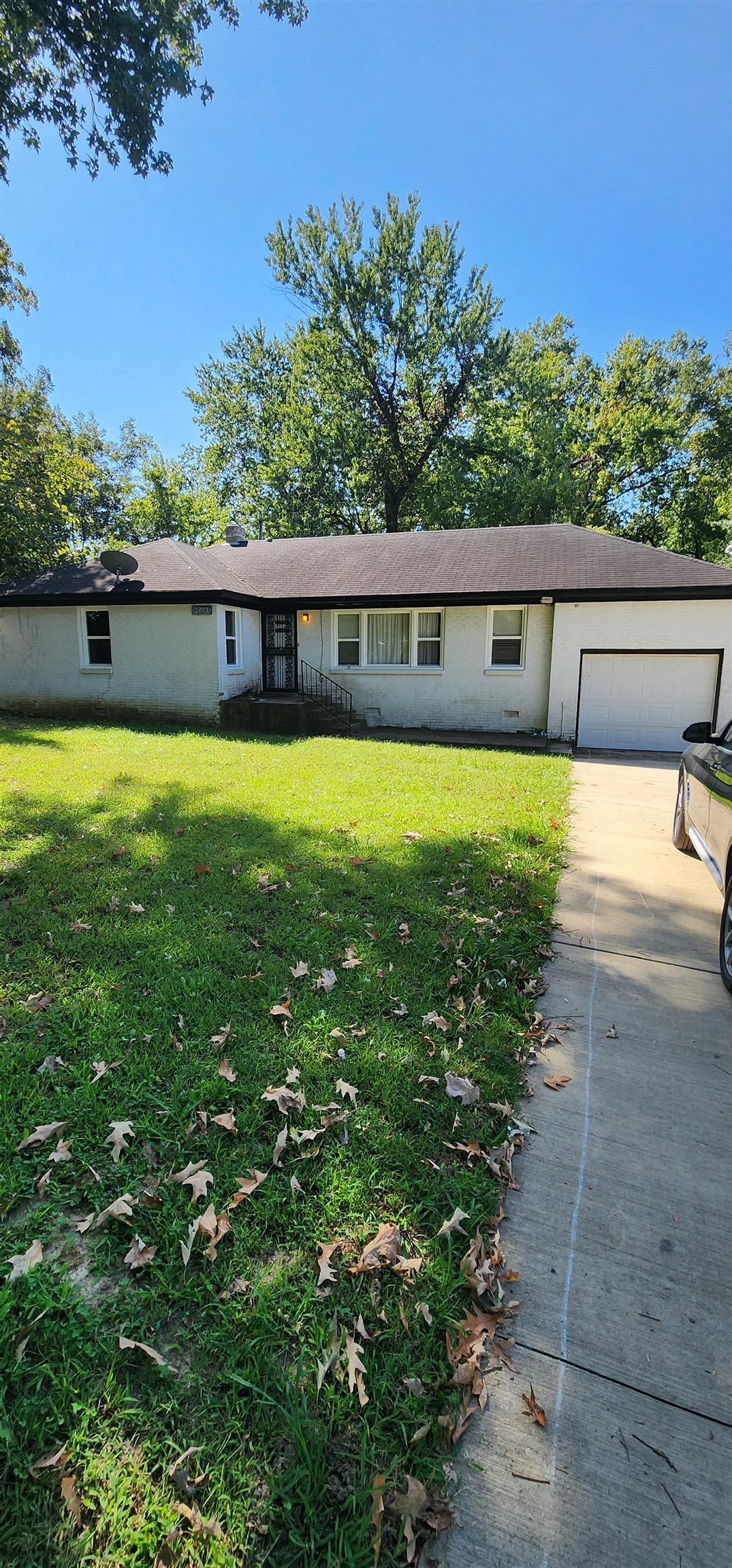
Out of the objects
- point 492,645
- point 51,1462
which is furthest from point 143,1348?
point 492,645

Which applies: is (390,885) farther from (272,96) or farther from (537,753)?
(272,96)

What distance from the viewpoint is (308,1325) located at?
74.6 inches

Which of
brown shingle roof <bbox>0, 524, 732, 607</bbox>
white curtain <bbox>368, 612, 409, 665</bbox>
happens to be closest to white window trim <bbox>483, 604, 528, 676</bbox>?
brown shingle roof <bbox>0, 524, 732, 607</bbox>

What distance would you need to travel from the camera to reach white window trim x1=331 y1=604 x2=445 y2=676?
49.0 feet

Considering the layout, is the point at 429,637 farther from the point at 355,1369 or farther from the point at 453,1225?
the point at 355,1369

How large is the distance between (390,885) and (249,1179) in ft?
9.32

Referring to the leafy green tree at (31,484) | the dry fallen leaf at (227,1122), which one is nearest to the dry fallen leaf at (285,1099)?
the dry fallen leaf at (227,1122)

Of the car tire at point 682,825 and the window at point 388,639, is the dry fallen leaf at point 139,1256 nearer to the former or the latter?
the car tire at point 682,825

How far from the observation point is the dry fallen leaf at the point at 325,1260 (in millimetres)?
2023

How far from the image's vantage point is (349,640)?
1598 centimetres

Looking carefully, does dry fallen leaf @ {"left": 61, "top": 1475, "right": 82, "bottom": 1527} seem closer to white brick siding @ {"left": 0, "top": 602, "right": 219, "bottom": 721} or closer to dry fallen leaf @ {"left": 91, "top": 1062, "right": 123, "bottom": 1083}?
dry fallen leaf @ {"left": 91, "top": 1062, "right": 123, "bottom": 1083}

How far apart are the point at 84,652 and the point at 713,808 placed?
1460 cm

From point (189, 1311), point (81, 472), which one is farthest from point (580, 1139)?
point (81, 472)

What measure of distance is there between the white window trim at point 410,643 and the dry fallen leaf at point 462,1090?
12.7m
